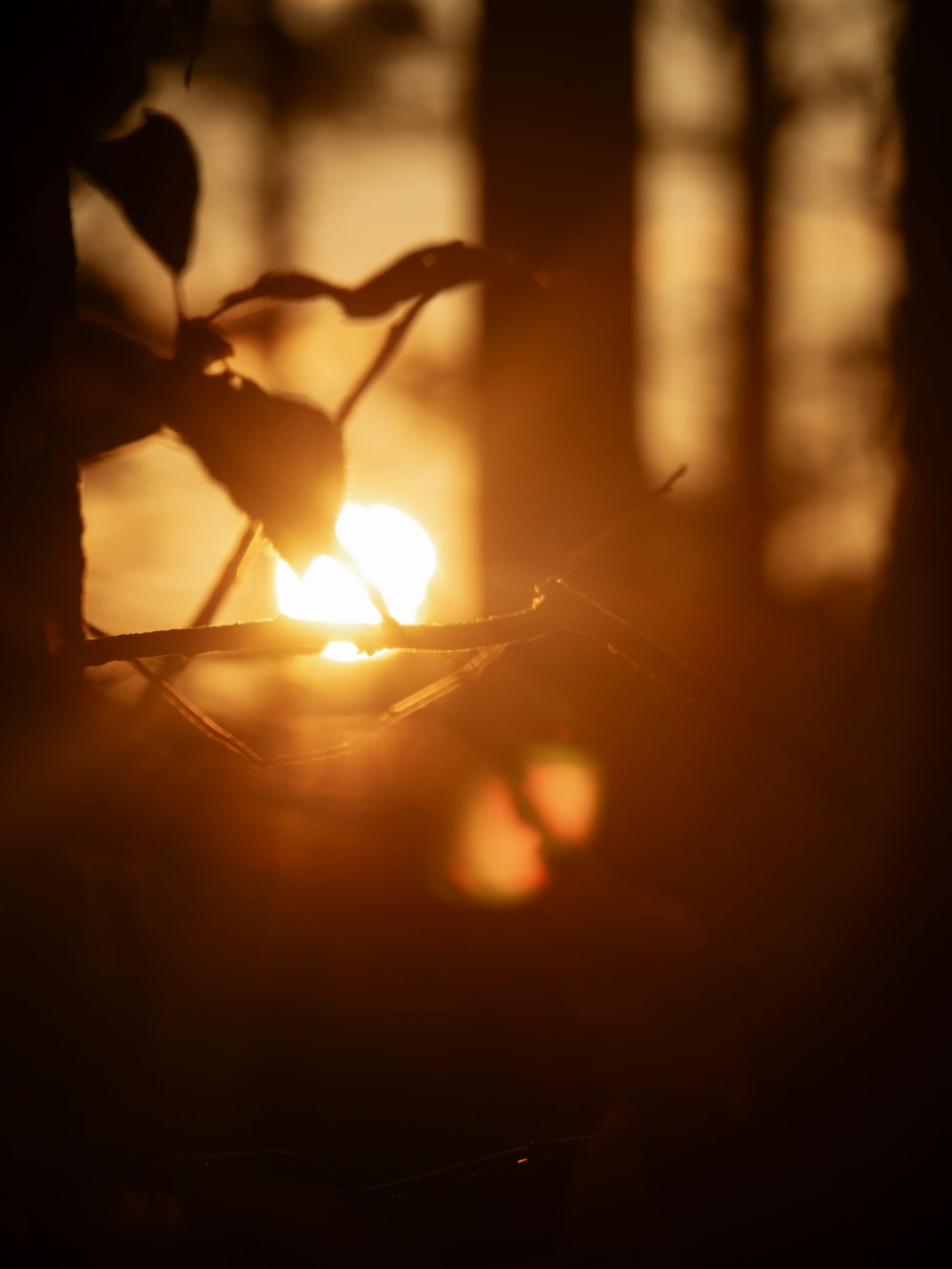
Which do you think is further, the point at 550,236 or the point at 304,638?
the point at 550,236

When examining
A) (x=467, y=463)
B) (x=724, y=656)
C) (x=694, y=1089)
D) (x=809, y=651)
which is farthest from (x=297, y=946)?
(x=467, y=463)

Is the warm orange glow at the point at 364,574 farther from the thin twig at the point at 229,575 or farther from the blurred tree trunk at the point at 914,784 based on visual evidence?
the blurred tree trunk at the point at 914,784

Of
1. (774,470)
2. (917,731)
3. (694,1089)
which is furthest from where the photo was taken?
(774,470)

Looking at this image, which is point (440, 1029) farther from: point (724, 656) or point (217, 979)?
point (724, 656)

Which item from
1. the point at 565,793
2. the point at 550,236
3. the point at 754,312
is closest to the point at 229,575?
the point at 565,793

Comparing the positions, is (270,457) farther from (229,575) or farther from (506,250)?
(506,250)

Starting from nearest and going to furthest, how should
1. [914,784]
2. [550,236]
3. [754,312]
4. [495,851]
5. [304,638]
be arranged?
[304,638], [495,851], [914,784], [550,236], [754,312]

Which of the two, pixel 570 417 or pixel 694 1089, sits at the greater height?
pixel 570 417
